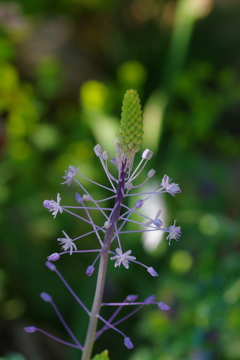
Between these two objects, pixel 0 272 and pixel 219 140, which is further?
pixel 219 140

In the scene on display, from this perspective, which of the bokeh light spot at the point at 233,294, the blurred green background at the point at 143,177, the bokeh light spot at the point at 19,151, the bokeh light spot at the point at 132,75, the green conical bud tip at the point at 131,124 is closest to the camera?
the green conical bud tip at the point at 131,124

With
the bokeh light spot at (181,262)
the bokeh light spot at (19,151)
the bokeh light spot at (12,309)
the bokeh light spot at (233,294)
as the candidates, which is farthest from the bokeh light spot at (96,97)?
the bokeh light spot at (233,294)

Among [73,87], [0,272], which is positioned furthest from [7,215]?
[73,87]

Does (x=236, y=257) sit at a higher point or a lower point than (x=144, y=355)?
higher

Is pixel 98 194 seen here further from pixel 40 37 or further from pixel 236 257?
pixel 40 37

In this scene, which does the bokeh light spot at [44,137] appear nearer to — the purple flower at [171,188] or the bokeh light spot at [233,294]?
the bokeh light spot at [233,294]

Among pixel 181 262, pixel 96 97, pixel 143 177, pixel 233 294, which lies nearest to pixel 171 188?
pixel 233 294

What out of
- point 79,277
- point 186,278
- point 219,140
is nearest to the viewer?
point 186,278
